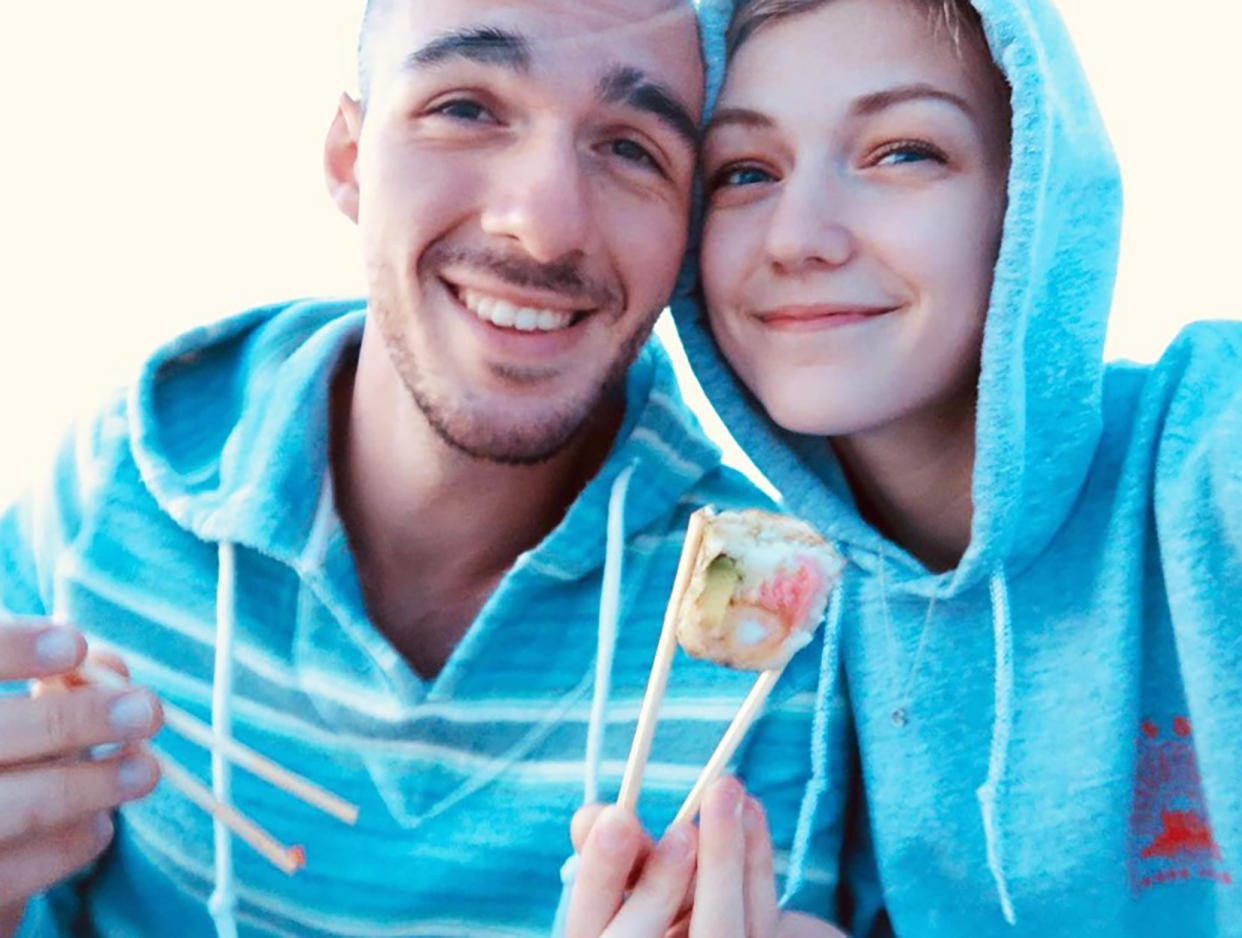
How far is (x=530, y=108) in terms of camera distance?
156 cm

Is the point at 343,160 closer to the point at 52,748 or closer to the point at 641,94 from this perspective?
the point at 641,94

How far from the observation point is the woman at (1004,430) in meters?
1.43

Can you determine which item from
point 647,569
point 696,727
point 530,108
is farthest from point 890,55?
point 696,727

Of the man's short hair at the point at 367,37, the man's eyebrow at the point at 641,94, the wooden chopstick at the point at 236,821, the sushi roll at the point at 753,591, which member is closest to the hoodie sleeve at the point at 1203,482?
the sushi roll at the point at 753,591

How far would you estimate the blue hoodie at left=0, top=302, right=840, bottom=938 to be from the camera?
62.5 inches

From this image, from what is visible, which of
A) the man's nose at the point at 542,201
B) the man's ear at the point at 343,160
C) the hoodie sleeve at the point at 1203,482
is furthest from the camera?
the man's ear at the point at 343,160

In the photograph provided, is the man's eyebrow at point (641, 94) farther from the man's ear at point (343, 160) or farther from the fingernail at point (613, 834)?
the fingernail at point (613, 834)

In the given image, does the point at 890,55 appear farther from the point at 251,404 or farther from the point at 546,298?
the point at 251,404

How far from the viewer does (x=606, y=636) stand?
1617 millimetres

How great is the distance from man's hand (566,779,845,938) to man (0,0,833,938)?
46 centimetres

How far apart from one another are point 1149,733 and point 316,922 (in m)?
1.00

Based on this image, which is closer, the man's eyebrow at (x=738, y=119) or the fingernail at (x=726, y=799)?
the fingernail at (x=726, y=799)

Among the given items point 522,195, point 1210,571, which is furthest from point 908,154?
point 1210,571

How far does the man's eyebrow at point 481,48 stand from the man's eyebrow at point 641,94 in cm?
10
